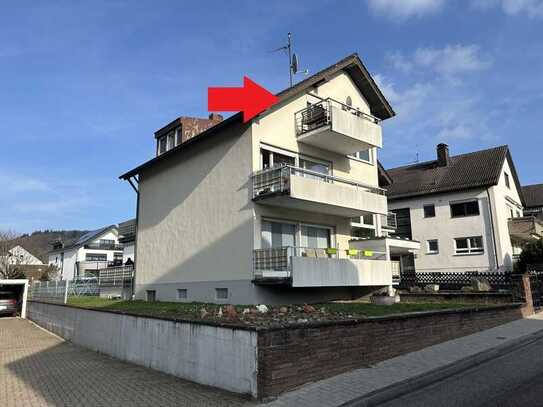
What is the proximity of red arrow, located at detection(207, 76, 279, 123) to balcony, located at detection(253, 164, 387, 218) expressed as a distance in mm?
2468

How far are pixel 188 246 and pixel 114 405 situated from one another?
451 inches

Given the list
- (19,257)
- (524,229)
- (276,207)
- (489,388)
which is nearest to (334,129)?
(276,207)

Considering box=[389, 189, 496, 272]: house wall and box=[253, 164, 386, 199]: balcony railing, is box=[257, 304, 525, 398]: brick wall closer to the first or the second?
box=[253, 164, 386, 199]: balcony railing

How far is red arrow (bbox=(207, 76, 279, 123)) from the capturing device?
15609mm

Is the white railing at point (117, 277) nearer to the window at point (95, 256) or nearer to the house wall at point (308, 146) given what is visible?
the house wall at point (308, 146)

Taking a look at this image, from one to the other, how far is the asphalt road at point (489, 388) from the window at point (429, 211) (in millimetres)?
23233

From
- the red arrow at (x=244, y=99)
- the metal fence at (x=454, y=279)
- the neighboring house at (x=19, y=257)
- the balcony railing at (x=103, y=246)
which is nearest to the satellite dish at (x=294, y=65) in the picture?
the red arrow at (x=244, y=99)

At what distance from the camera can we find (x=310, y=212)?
1758 centimetres

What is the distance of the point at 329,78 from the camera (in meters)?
19.2

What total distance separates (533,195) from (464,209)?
73.1 ft

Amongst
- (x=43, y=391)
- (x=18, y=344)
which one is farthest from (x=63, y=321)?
(x=43, y=391)

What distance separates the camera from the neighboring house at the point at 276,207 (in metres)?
15.0

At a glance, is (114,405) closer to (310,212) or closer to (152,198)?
(310,212)

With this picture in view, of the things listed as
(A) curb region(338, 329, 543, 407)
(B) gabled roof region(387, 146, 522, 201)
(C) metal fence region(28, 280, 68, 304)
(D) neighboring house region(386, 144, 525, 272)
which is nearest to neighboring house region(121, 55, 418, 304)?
(C) metal fence region(28, 280, 68, 304)
